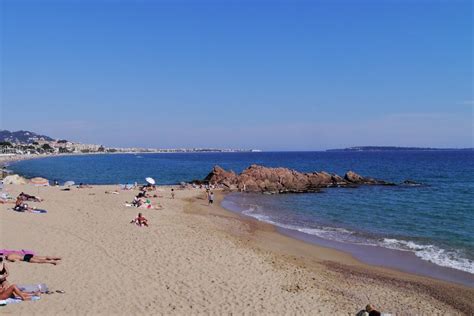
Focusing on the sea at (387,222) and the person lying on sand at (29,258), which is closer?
the person lying on sand at (29,258)

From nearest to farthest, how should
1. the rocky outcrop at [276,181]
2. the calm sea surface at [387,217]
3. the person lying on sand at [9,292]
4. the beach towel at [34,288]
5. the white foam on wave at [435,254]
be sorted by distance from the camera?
the person lying on sand at [9,292] < the beach towel at [34,288] < the white foam on wave at [435,254] < the calm sea surface at [387,217] < the rocky outcrop at [276,181]

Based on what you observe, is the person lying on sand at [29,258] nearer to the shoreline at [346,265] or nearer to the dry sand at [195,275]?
the dry sand at [195,275]

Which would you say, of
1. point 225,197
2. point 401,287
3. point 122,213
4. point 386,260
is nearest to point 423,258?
point 386,260

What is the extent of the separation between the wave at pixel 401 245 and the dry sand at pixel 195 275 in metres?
2.63

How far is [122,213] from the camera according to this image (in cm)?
2628

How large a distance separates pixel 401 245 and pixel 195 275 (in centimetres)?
1212

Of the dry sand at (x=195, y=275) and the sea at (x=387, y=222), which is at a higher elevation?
the dry sand at (x=195, y=275)

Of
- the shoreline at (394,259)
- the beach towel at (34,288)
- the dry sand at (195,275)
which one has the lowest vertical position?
the shoreline at (394,259)

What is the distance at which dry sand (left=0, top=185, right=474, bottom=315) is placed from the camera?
36.8 feet

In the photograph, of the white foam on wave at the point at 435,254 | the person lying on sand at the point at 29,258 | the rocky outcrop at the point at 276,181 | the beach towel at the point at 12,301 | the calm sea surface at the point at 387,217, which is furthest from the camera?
the rocky outcrop at the point at 276,181

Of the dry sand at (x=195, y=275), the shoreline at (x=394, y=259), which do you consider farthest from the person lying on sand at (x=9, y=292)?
the shoreline at (x=394, y=259)

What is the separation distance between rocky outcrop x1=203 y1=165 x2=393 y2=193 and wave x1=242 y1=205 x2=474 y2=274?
19.8m

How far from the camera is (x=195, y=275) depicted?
13.6 meters

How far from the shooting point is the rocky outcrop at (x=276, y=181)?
4884 centimetres
